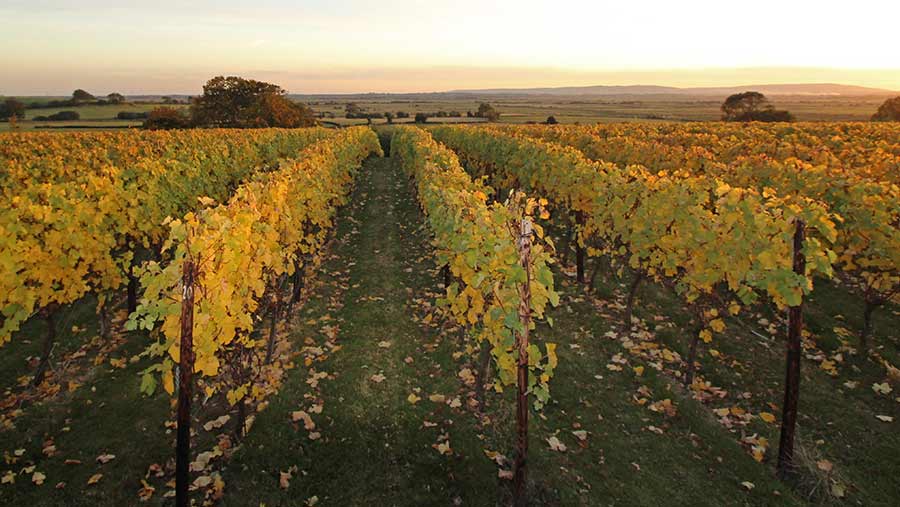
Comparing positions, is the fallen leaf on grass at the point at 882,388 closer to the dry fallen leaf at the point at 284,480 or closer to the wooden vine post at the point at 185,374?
the dry fallen leaf at the point at 284,480

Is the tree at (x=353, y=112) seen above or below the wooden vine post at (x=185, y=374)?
above

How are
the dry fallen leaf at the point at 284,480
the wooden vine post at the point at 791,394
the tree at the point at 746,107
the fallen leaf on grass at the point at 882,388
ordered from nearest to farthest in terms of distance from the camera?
1. the dry fallen leaf at the point at 284,480
2. the wooden vine post at the point at 791,394
3. the fallen leaf on grass at the point at 882,388
4. the tree at the point at 746,107

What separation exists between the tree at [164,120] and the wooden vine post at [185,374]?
67.9 m

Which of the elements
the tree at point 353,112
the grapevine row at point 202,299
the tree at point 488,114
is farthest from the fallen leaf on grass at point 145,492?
the tree at point 353,112

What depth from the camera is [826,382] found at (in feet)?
25.1

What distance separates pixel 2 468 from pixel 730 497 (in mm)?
8564

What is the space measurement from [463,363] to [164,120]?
2707 inches

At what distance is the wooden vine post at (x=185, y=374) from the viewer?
14.3 ft

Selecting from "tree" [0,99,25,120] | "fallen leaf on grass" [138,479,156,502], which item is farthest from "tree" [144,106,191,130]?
"fallen leaf on grass" [138,479,156,502]

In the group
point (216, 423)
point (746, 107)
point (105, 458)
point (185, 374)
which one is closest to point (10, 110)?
point (105, 458)

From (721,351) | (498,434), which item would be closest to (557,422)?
(498,434)

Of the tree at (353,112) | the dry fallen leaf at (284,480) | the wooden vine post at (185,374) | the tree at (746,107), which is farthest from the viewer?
the tree at (353,112)

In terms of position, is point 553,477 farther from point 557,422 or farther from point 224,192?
point 224,192

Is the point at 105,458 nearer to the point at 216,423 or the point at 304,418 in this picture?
the point at 216,423
